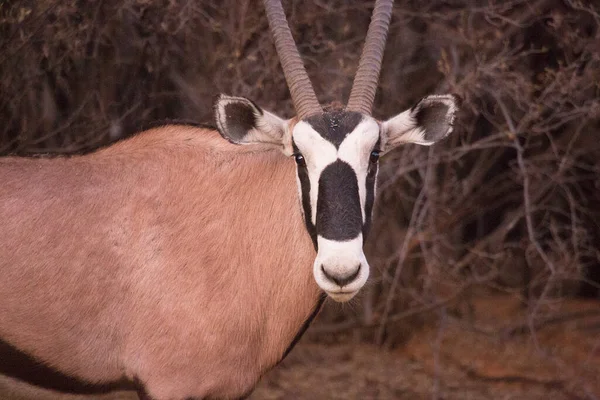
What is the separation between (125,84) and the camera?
7.74 m

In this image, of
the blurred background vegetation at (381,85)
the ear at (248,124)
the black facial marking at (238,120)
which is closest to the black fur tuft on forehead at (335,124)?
the ear at (248,124)

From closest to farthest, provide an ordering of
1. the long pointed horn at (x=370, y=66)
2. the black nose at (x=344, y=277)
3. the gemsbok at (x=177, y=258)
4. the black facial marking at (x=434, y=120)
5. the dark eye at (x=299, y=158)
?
the black nose at (x=344, y=277), the dark eye at (x=299, y=158), the gemsbok at (x=177, y=258), the long pointed horn at (x=370, y=66), the black facial marking at (x=434, y=120)

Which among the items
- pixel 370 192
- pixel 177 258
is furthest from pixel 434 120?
pixel 177 258

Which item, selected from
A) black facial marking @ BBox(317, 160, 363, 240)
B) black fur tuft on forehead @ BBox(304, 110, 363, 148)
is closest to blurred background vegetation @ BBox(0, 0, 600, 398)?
black fur tuft on forehead @ BBox(304, 110, 363, 148)

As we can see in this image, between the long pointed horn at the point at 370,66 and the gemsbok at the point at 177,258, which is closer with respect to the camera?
the gemsbok at the point at 177,258

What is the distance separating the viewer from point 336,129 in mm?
4125

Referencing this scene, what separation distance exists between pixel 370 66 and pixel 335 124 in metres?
0.59

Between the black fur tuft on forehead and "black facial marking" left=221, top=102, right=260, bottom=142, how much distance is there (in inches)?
15.0

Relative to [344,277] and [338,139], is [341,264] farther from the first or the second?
[338,139]

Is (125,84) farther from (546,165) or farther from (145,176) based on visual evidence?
(546,165)

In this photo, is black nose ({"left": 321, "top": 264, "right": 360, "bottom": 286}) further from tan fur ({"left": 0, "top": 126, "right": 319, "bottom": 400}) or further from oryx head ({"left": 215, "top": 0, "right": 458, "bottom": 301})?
tan fur ({"left": 0, "top": 126, "right": 319, "bottom": 400})

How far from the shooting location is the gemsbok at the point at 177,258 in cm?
432

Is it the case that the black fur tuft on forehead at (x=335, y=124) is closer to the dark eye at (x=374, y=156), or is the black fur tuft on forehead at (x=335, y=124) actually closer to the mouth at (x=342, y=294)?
the dark eye at (x=374, y=156)

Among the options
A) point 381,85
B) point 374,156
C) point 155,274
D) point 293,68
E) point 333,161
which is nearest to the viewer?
point 333,161
